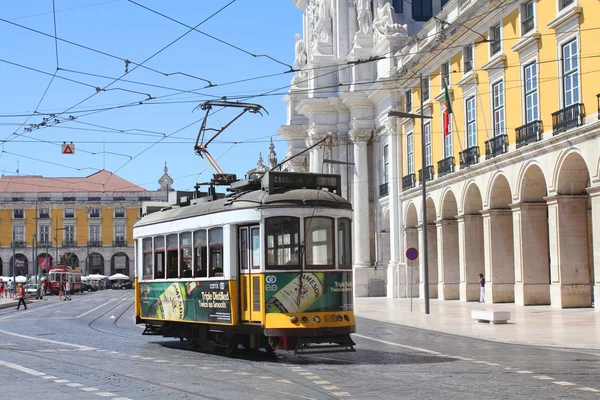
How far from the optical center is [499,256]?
38469 millimetres

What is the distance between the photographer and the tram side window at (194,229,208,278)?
59.6ft

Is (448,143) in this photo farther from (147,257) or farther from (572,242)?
(147,257)

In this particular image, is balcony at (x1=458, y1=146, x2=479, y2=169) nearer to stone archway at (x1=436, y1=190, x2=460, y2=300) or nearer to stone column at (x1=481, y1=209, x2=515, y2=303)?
stone column at (x1=481, y1=209, x2=515, y2=303)

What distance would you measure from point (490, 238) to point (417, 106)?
38.3ft

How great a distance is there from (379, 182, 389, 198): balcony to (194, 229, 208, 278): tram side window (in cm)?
3652

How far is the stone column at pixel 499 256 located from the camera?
38.3 metres

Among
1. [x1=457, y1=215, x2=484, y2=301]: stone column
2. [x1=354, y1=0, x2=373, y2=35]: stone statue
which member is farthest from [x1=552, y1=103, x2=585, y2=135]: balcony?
[x1=354, y1=0, x2=373, y2=35]: stone statue

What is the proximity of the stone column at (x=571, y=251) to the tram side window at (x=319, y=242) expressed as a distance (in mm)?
17387

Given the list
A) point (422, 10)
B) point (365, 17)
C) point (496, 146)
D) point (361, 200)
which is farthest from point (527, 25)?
point (422, 10)

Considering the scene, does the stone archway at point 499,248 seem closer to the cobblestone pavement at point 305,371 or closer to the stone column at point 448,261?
the stone column at point 448,261

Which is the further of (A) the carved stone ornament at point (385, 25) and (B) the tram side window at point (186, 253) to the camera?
(A) the carved stone ornament at point (385, 25)

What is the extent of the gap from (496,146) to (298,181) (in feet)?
69.3

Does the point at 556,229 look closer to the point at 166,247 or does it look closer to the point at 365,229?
the point at 166,247

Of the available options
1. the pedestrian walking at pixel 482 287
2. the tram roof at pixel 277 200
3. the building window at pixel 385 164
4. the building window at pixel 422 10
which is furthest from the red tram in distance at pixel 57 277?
the tram roof at pixel 277 200
